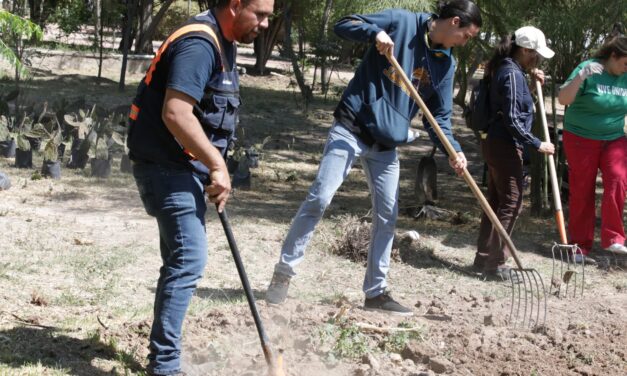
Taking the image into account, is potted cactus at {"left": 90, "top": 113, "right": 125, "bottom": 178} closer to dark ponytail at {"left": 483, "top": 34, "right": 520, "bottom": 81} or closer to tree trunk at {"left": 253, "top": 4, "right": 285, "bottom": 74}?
dark ponytail at {"left": 483, "top": 34, "right": 520, "bottom": 81}

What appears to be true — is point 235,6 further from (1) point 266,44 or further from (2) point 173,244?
(1) point 266,44

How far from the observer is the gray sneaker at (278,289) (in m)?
5.35

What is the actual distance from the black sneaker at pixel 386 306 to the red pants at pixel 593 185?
106 inches

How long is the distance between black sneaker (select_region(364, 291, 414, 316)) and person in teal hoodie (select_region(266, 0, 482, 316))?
1.04 feet

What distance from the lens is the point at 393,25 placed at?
17.3 feet

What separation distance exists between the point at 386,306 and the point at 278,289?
0.67m

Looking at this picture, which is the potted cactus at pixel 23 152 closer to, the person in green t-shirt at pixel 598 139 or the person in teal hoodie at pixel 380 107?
the person in teal hoodie at pixel 380 107

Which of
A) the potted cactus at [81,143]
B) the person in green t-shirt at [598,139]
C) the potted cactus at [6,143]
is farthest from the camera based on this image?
the potted cactus at [6,143]

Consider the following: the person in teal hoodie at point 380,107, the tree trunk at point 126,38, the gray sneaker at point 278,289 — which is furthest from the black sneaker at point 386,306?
the tree trunk at point 126,38

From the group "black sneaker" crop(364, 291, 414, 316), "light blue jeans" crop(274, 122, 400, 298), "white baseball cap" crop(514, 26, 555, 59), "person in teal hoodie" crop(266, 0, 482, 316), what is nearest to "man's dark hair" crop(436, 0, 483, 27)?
"person in teal hoodie" crop(266, 0, 482, 316)

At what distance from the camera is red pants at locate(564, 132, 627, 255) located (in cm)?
741

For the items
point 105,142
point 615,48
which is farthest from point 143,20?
point 615,48

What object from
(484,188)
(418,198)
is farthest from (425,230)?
(484,188)

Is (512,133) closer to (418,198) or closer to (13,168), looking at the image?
(418,198)
